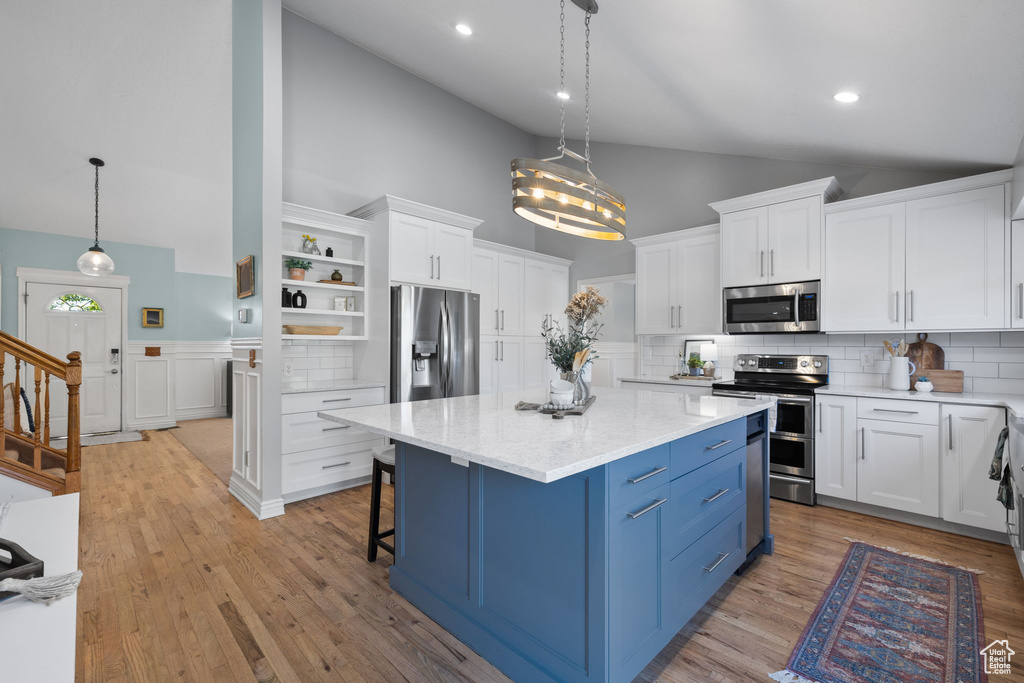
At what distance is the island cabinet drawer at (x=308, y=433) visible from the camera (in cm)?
354

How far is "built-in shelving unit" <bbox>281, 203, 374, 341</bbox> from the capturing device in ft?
12.5

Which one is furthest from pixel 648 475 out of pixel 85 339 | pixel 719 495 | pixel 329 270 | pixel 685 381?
pixel 85 339

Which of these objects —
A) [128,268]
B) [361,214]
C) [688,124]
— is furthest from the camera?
[128,268]

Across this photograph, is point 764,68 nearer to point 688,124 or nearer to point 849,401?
point 688,124

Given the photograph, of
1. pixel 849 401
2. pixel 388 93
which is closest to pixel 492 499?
pixel 849 401

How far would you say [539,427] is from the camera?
1.86 metres

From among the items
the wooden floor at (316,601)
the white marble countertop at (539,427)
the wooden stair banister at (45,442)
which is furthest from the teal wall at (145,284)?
the white marble countertop at (539,427)

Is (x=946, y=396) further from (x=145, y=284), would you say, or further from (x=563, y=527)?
(x=145, y=284)

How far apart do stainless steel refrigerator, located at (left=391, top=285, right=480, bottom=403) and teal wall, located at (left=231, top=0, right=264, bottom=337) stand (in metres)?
1.08

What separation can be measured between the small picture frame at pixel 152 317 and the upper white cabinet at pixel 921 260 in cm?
850

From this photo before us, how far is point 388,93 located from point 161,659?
16.1 ft

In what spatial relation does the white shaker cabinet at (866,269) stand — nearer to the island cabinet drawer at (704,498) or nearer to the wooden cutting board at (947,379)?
the wooden cutting board at (947,379)

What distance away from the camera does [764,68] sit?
2.60 metres

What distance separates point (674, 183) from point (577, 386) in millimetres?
3523
